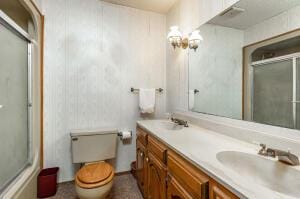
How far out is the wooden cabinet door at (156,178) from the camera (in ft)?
4.09

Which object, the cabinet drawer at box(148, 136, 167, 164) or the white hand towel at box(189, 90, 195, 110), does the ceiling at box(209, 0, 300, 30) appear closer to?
the white hand towel at box(189, 90, 195, 110)

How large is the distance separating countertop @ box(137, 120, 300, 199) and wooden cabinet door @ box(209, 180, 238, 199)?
27mm

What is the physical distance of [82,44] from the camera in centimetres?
211

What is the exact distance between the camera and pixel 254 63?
47.6 inches

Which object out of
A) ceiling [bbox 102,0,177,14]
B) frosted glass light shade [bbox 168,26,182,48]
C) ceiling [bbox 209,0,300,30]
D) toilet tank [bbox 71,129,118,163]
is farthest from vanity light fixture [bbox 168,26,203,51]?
toilet tank [bbox 71,129,118,163]

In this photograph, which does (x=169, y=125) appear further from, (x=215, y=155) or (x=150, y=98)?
(x=215, y=155)

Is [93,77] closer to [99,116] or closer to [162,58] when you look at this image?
[99,116]

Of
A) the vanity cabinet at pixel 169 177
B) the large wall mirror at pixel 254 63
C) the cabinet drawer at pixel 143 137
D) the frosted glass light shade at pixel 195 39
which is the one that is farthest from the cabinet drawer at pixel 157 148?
the frosted glass light shade at pixel 195 39

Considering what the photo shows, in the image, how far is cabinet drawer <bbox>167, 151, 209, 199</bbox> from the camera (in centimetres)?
81

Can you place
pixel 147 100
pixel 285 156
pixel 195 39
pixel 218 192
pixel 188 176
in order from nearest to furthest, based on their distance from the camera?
1. pixel 218 192
2. pixel 285 156
3. pixel 188 176
4. pixel 195 39
5. pixel 147 100

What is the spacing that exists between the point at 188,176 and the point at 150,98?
4.79 feet

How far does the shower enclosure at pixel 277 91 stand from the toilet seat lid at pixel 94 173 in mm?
1352

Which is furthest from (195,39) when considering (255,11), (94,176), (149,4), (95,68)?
(94,176)

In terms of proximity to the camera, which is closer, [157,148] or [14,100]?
[157,148]
